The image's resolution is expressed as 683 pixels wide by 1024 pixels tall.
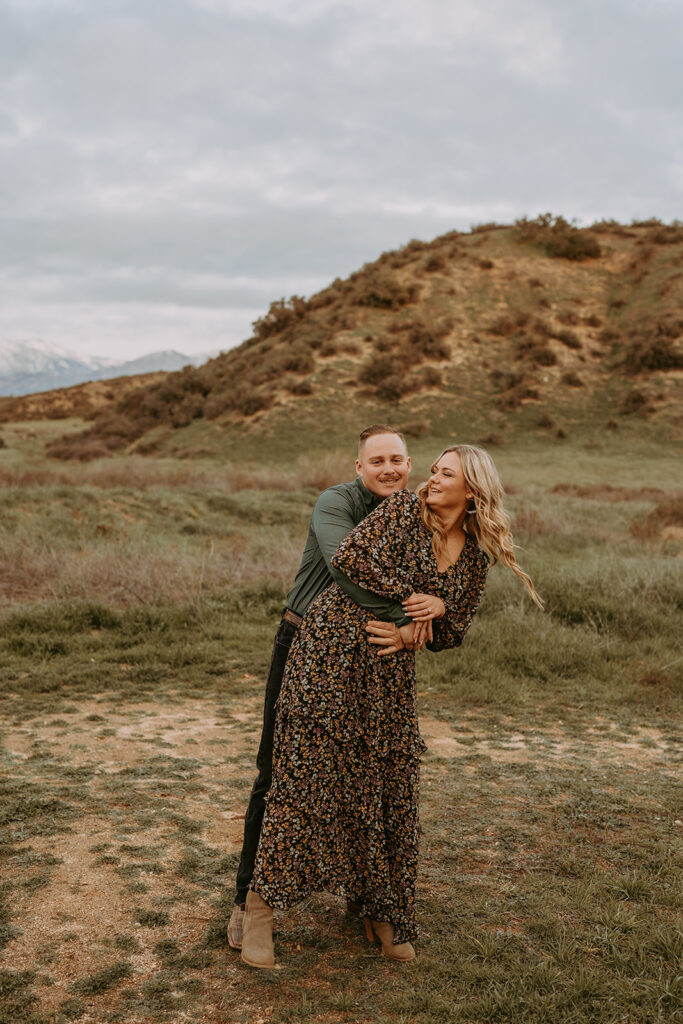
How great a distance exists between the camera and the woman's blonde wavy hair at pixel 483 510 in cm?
284

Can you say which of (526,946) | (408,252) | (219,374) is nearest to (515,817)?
(526,946)

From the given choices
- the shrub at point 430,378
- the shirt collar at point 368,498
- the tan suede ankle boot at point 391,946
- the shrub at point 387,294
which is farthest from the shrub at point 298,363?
the tan suede ankle boot at point 391,946

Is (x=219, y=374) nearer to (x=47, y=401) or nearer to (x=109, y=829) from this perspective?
(x=47, y=401)

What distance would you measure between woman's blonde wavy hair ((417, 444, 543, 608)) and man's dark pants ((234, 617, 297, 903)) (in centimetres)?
67

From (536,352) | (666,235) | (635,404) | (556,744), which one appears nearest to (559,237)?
(666,235)

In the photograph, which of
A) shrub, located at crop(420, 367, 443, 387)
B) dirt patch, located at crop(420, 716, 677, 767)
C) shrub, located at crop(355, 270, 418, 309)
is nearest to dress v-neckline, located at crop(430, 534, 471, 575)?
dirt patch, located at crop(420, 716, 677, 767)

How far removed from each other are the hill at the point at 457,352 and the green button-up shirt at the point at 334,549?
24.6 metres

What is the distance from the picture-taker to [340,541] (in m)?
2.81

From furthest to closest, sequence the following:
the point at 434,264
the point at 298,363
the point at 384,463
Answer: the point at 434,264
the point at 298,363
the point at 384,463

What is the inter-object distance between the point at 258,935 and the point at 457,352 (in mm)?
31799

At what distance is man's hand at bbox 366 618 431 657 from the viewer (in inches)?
107

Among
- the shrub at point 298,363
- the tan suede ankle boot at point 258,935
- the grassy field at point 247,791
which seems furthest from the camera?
the shrub at point 298,363

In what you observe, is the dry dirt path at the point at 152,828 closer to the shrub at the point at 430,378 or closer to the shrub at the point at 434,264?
the shrub at the point at 430,378

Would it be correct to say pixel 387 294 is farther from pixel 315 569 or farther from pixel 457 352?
pixel 315 569
